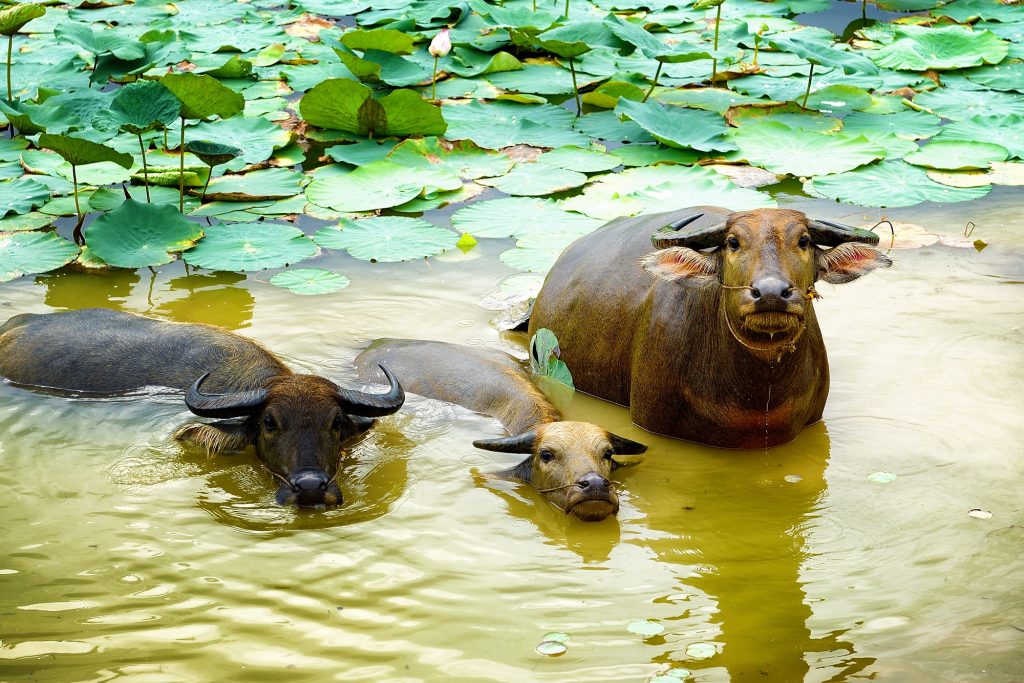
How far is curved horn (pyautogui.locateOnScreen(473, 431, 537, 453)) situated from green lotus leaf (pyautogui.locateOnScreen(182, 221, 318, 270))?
108 inches

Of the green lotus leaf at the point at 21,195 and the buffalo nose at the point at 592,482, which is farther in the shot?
the green lotus leaf at the point at 21,195

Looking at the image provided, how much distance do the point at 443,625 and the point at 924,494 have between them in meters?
2.34

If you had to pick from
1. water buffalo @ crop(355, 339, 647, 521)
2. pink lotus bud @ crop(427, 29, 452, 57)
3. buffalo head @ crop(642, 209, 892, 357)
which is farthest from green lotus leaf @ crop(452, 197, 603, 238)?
buffalo head @ crop(642, 209, 892, 357)

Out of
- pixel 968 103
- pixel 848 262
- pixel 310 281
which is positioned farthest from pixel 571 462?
pixel 968 103

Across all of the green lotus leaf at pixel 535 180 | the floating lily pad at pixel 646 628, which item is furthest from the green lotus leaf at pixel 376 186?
the floating lily pad at pixel 646 628

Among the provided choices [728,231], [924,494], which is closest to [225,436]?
[728,231]

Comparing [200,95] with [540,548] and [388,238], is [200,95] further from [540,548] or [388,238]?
[540,548]

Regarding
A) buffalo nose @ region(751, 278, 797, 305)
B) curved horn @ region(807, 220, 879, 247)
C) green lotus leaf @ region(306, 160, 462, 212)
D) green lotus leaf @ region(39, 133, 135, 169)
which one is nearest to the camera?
buffalo nose @ region(751, 278, 797, 305)

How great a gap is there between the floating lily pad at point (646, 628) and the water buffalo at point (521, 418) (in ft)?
2.61

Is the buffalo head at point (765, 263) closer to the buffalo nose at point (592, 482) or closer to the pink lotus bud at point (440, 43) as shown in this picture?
the buffalo nose at point (592, 482)

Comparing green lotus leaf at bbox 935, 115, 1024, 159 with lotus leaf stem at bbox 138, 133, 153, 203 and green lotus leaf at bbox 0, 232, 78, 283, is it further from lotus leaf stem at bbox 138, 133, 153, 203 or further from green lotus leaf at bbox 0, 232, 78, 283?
green lotus leaf at bbox 0, 232, 78, 283

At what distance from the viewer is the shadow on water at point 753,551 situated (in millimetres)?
3975

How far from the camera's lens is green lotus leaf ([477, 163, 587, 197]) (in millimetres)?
8562

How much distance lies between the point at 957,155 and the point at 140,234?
6231 mm
